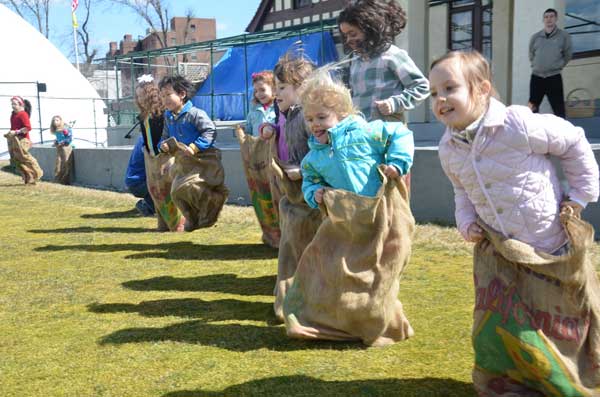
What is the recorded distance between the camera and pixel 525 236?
2.71 metres

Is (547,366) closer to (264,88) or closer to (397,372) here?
(397,372)

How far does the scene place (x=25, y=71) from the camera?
1307 inches

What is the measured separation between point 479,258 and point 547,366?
51cm

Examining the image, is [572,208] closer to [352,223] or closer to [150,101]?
[352,223]

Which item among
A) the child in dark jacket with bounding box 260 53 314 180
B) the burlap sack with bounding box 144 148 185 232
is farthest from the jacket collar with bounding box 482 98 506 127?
the burlap sack with bounding box 144 148 185 232

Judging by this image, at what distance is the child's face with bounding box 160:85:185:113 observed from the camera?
7281 mm

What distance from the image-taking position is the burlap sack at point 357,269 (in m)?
3.57

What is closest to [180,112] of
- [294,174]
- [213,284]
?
[213,284]

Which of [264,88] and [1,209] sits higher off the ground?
[264,88]

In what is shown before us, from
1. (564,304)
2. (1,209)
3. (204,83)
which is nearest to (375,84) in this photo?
(564,304)

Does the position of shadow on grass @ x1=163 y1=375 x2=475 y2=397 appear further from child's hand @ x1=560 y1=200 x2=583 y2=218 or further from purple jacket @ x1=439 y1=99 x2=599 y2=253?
child's hand @ x1=560 y1=200 x2=583 y2=218

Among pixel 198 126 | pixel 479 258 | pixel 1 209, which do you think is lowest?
pixel 1 209

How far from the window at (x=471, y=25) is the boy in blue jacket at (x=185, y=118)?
309 inches

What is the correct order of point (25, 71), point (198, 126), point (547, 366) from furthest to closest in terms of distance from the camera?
point (25, 71), point (198, 126), point (547, 366)
